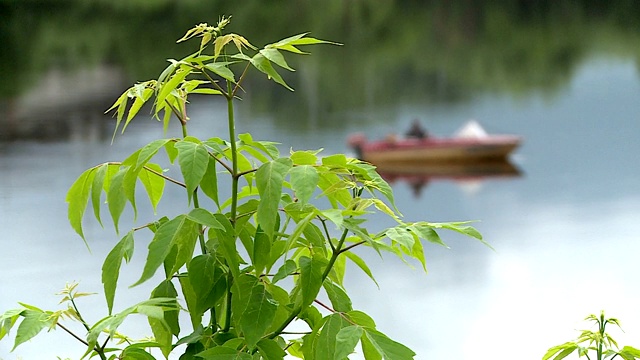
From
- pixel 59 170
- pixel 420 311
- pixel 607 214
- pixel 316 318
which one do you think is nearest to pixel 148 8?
pixel 59 170

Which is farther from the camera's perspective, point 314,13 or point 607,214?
point 314,13

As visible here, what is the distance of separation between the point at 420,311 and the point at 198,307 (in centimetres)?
236

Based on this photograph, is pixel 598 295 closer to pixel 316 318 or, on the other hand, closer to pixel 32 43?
pixel 316 318

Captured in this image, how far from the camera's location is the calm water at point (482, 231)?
8.55 ft

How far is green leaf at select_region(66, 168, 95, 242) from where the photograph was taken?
0.46 meters

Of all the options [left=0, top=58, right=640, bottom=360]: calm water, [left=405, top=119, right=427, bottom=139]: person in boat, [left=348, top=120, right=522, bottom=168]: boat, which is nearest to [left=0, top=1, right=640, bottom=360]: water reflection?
[left=0, top=58, right=640, bottom=360]: calm water

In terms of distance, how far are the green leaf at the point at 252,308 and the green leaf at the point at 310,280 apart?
0.8 inches

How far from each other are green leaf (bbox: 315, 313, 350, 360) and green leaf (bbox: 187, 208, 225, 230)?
7 cm

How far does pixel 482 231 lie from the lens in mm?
3971

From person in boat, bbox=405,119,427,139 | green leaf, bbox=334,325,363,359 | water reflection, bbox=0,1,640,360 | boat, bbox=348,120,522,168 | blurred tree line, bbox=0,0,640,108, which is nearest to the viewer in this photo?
green leaf, bbox=334,325,363,359

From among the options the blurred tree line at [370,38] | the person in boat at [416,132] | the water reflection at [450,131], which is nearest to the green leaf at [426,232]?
the water reflection at [450,131]

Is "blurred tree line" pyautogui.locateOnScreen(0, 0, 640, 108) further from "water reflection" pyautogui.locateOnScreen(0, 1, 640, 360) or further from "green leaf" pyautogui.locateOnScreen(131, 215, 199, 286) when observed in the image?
"green leaf" pyautogui.locateOnScreen(131, 215, 199, 286)

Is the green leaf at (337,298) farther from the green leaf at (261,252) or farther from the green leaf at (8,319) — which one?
the green leaf at (8,319)

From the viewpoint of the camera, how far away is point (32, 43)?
28.8 feet
